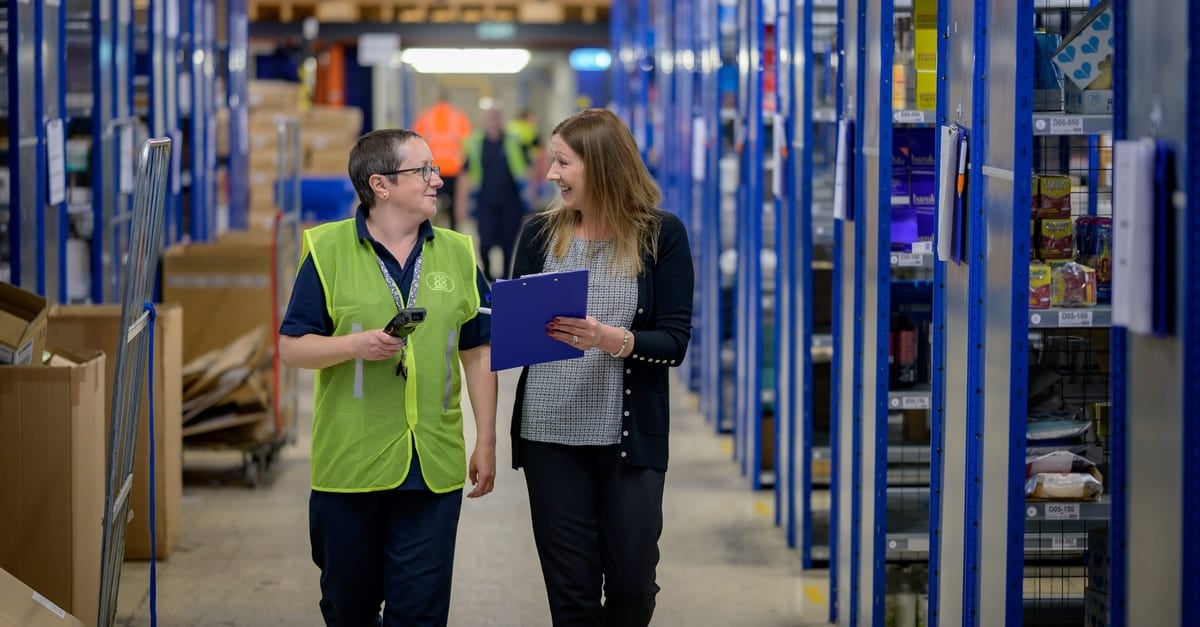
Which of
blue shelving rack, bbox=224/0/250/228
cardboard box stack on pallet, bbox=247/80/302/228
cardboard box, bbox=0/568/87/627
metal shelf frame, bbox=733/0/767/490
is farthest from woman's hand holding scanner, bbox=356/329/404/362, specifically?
cardboard box stack on pallet, bbox=247/80/302/228

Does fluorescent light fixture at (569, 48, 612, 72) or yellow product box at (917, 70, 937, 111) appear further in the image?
fluorescent light fixture at (569, 48, 612, 72)

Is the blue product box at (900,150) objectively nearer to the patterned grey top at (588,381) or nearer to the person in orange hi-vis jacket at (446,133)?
the patterned grey top at (588,381)

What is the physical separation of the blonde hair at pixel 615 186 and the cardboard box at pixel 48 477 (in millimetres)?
1702

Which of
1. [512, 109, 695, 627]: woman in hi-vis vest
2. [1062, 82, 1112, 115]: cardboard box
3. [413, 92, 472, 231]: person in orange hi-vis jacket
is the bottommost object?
[512, 109, 695, 627]: woman in hi-vis vest

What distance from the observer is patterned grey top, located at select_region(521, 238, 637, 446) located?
372 cm

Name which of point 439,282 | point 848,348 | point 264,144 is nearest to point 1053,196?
point 848,348

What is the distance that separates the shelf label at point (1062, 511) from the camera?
12.3 ft

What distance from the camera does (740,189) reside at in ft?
26.6

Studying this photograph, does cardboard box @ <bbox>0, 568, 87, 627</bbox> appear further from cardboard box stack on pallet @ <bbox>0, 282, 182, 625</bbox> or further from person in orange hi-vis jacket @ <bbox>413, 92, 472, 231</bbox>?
person in orange hi-vis jacket @ <bbox>413, 92, 472, 231</bbox>

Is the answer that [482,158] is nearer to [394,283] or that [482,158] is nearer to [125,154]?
[125,154]

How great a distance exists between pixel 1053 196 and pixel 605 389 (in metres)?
1.19

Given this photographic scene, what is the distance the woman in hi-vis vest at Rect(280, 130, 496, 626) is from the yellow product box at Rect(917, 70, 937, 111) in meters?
1.67

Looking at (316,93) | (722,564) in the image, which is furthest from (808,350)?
(316,93)

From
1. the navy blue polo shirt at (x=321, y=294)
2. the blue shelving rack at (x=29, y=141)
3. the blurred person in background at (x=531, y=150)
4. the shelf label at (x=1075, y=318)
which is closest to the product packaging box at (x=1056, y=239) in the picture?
the shelf label at (x=1075, y=318)
